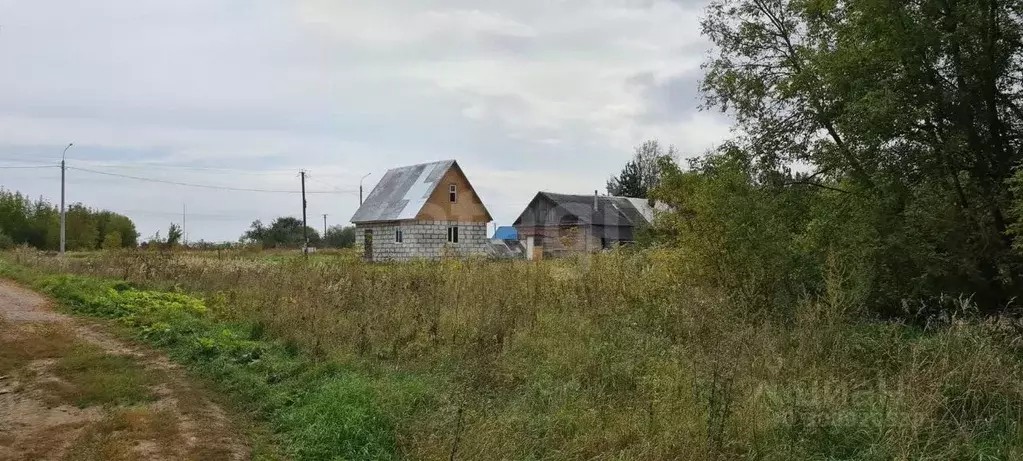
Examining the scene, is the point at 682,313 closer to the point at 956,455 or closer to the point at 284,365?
the point at 956,455

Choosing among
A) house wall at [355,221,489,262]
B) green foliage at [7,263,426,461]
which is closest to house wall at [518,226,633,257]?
house wall at [355,221,489,262]

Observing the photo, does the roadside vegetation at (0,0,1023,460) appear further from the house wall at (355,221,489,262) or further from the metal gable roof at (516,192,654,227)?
the metal gable roof at (516,192,654,227)

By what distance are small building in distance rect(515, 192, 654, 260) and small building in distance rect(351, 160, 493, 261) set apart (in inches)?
289

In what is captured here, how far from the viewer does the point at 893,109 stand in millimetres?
8898

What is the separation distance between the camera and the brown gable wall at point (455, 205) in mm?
32469

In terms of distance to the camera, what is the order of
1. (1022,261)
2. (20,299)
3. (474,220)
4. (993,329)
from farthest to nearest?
1. (474,220)
2. (20,299)
3. (1022,261)
4. (993,329)

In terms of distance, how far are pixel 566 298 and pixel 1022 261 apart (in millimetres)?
6099

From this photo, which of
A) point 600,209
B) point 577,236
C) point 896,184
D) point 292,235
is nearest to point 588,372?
point 896,184

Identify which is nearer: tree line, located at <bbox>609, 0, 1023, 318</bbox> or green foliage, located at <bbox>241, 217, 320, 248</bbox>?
tree line, located at <bbox>609, 0, 1023, 318</bbox>

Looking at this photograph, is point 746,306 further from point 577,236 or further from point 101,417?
point 577,236

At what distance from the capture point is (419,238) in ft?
105

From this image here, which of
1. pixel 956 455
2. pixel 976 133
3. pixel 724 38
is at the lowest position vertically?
pixel 956 455

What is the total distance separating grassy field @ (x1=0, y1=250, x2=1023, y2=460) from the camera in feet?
15.6

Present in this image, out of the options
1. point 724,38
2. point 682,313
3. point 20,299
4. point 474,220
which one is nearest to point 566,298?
point 682,313
